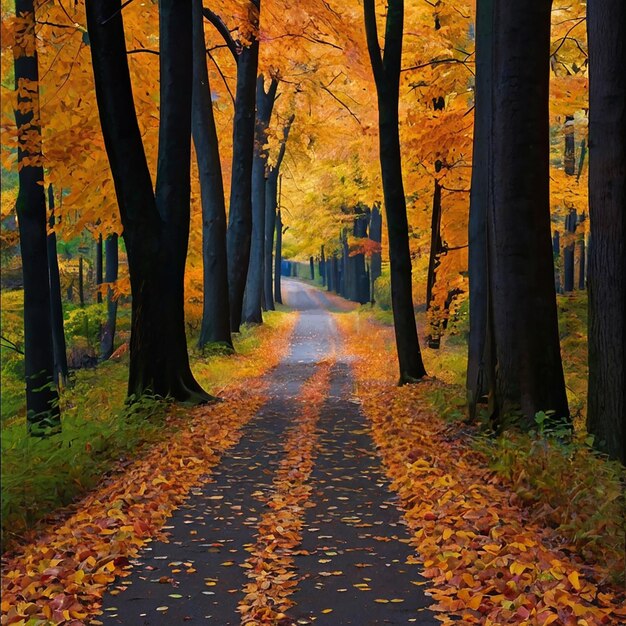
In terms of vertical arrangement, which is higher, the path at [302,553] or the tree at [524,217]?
the tree at [524,217]

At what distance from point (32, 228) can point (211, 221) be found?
961 cm

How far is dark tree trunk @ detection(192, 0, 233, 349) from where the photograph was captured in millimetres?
18672

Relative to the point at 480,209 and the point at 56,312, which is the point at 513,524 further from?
the point at 56,312

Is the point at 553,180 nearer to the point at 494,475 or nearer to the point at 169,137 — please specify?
the point at 169,137

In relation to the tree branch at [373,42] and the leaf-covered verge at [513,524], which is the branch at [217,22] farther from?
the leaf-covered verge at [513,524]

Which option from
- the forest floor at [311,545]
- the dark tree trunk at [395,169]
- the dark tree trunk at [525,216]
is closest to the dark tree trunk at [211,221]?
the dark tree trunk at [395,169]

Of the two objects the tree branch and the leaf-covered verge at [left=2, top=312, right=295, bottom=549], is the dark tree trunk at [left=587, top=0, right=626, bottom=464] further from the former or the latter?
the tree branch

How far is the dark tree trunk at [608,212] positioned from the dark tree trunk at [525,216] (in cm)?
80

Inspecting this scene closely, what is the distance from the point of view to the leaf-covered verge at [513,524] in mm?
4512

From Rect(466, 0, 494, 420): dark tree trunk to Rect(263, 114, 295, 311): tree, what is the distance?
21.1 m

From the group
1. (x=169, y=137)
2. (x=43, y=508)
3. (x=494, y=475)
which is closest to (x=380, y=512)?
(x=494, y=475)

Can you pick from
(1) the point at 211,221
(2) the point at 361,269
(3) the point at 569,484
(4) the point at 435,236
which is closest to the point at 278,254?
(2) the point at 361,269

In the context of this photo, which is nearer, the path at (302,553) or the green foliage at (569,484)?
the path at (302,553)

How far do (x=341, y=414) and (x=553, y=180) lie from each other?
8.42m
